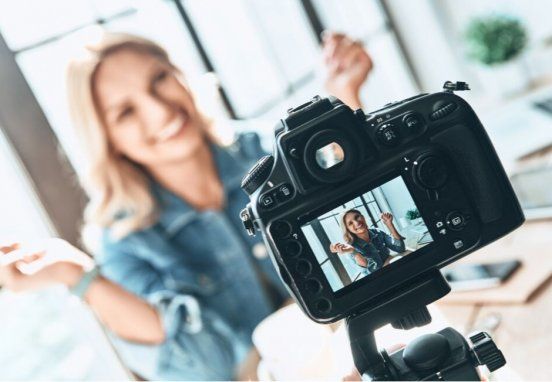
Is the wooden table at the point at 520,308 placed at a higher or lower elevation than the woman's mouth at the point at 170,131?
lower

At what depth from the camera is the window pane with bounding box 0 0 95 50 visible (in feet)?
3.59

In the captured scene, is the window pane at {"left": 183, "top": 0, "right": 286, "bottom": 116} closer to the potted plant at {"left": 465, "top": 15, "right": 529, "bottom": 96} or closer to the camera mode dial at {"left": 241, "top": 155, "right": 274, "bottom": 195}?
the potted plant at {"left": 465, "top": 15, "right": 529, "bottom": 96}

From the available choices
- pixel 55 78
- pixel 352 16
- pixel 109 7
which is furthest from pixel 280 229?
pixel 352 16

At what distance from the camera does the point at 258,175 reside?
0.50 meters

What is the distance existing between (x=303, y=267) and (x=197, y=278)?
0.75 m

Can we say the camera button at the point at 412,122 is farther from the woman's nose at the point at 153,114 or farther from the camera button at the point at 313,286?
the woman's nose at the point at 153,114

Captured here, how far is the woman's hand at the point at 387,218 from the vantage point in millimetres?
476

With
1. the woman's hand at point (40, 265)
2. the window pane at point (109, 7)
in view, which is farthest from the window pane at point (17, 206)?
the window pane at point (109, 7)

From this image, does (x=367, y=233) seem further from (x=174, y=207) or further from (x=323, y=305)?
(x=174, y=207)

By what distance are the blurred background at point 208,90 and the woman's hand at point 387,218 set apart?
22cm

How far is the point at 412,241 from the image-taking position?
490 mm

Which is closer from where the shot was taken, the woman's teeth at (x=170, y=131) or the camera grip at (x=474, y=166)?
the camera grip at (x=474, y=166)

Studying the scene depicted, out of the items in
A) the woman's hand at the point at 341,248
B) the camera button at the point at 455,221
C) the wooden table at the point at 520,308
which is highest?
the woman's hand at the point at 341,248

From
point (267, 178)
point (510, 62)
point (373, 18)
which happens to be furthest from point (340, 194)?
point (373, 18)
